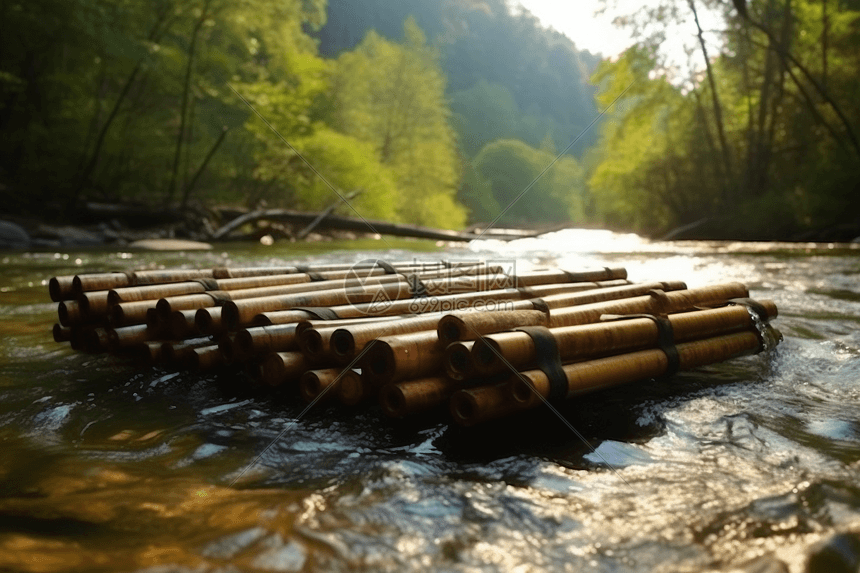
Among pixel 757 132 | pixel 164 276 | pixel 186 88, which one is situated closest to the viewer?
pixel 164 276

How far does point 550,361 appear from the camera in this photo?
2.96 metres

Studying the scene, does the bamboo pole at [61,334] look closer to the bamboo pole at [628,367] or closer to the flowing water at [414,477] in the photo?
the flowing water at [414,477]

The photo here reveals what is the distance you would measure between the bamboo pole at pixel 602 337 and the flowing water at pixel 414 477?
312mm

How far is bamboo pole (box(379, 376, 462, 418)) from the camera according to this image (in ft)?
9.14

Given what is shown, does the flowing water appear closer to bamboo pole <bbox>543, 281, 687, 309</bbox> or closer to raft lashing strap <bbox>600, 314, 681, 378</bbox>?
raft lashing strap <bbox>600, 314, 681, 378</bbox>

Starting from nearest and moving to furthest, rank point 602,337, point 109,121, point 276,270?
point 602,337
point 276,270
point 109,121

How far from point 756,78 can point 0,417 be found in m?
30.8

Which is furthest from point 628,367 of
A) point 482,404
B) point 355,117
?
point 355,117

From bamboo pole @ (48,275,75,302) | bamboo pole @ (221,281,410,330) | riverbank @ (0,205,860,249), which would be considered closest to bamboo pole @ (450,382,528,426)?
bamboo pole @ (221,281,410,330)

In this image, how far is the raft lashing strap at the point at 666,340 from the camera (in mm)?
3654

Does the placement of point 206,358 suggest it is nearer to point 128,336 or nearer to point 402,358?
point 128,336

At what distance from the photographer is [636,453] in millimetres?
2691

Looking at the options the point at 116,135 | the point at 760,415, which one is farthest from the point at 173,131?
the point at 760,415

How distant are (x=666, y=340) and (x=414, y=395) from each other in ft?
5.88
